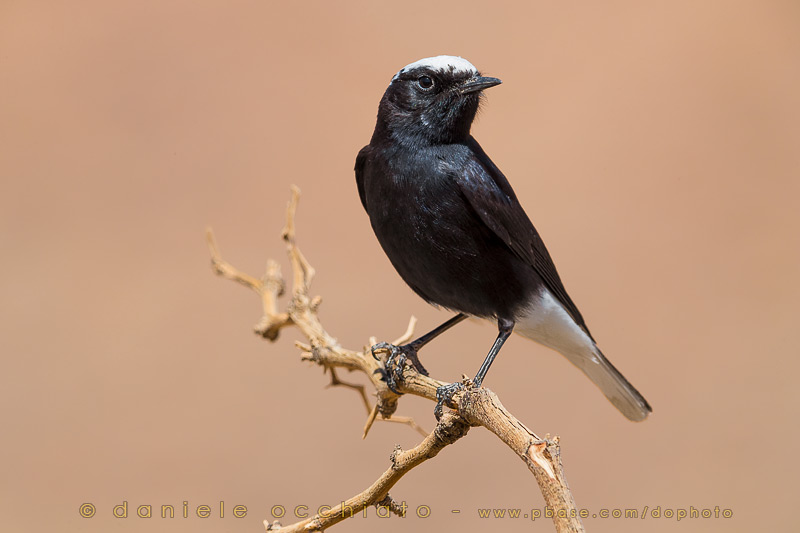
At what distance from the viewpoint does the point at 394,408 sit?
3205 millimetres

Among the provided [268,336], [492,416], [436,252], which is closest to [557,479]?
[492,416]

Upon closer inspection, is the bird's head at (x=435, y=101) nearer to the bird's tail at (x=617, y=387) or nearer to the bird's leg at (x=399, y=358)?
the bird's leg at (x=399, y=358)

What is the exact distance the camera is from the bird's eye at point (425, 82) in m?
2.98

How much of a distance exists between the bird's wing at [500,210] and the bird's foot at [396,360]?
604 millimetres

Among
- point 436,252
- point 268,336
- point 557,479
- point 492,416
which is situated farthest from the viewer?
point 268,336

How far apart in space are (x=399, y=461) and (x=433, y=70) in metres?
1.47

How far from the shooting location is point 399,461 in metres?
2.36

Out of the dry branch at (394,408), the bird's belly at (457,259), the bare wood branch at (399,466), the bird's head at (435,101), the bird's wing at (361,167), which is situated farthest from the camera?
the bird's wing at (361,167)

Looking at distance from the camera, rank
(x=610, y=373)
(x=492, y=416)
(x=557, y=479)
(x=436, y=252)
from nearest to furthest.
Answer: (x=557, y=479), (x=492, y=416), (x=436, y=252), (x=610, y=373)

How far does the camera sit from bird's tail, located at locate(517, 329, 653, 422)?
10.9ft

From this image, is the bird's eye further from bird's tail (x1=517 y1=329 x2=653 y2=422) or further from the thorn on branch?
the thorn on branch

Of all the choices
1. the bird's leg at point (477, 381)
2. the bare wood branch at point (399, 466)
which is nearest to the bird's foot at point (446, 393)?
the bird's leg at point (477, 381)

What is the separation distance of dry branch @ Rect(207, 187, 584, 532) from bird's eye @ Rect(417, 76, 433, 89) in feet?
3.34

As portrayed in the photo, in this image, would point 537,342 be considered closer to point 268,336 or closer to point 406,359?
point 406,359
